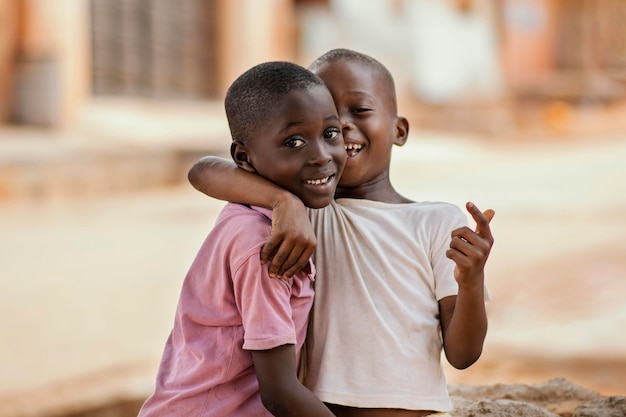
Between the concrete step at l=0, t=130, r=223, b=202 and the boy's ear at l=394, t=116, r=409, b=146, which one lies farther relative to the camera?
→ the concrete step at l=0, t=130, r=223, b=202

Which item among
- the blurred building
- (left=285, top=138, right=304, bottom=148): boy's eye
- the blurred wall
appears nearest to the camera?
(left=285, top=138, right=304, bottom=148): boy's eye

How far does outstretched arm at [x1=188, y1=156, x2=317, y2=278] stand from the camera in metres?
1.86

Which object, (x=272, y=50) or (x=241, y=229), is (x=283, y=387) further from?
(x=272, y=50)

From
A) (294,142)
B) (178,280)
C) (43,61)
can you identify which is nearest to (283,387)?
(294,142)

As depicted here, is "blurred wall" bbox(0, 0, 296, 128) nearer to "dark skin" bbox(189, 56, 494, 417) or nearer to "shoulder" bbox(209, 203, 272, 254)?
"dark skin" bbox(189, 56, 494, 417)

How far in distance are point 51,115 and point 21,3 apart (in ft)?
4.51

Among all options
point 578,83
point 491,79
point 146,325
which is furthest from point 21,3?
point 578,83

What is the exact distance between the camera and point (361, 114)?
7.19 feet

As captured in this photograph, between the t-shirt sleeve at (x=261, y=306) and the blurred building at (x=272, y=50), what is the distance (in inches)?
408

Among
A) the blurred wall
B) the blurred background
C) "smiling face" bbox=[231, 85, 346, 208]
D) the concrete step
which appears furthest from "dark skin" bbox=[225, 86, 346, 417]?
the blurred wall

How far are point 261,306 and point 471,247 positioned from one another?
43cm

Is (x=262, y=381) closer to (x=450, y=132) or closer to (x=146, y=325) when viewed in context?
(x=146, y=325)

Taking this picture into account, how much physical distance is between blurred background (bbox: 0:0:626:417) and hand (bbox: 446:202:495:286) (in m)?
2.50

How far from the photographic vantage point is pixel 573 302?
587 centimetres
